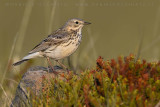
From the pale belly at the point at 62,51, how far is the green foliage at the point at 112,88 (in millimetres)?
1823

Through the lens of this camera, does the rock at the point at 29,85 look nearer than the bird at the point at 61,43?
Yes

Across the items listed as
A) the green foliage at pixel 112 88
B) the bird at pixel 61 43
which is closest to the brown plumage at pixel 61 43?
the bird at pixel 61 43

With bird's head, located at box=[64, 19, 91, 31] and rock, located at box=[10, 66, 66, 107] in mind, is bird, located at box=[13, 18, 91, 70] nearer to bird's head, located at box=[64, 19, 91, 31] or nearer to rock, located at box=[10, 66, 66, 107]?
bird's head, located at box=[64, 19, 91, 31]

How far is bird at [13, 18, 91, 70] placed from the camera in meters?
8.69

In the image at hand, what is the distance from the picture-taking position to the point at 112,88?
612 cm

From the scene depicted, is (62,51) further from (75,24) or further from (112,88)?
(112,88)

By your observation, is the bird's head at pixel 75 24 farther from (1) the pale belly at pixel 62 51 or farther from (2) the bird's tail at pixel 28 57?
(2) the bird's tail at pixel 28 57

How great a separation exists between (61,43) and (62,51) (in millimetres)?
319

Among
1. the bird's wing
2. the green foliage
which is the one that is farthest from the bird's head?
the green foliage

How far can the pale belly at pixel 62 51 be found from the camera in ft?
28.1

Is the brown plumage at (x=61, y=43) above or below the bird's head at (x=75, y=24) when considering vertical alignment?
below

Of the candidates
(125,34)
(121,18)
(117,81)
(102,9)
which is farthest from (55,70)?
(102,9)

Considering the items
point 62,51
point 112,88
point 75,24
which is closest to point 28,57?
point 62,51

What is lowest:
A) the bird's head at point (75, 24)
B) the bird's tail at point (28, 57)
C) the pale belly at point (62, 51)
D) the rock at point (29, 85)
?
the rock at point (29, 85)
